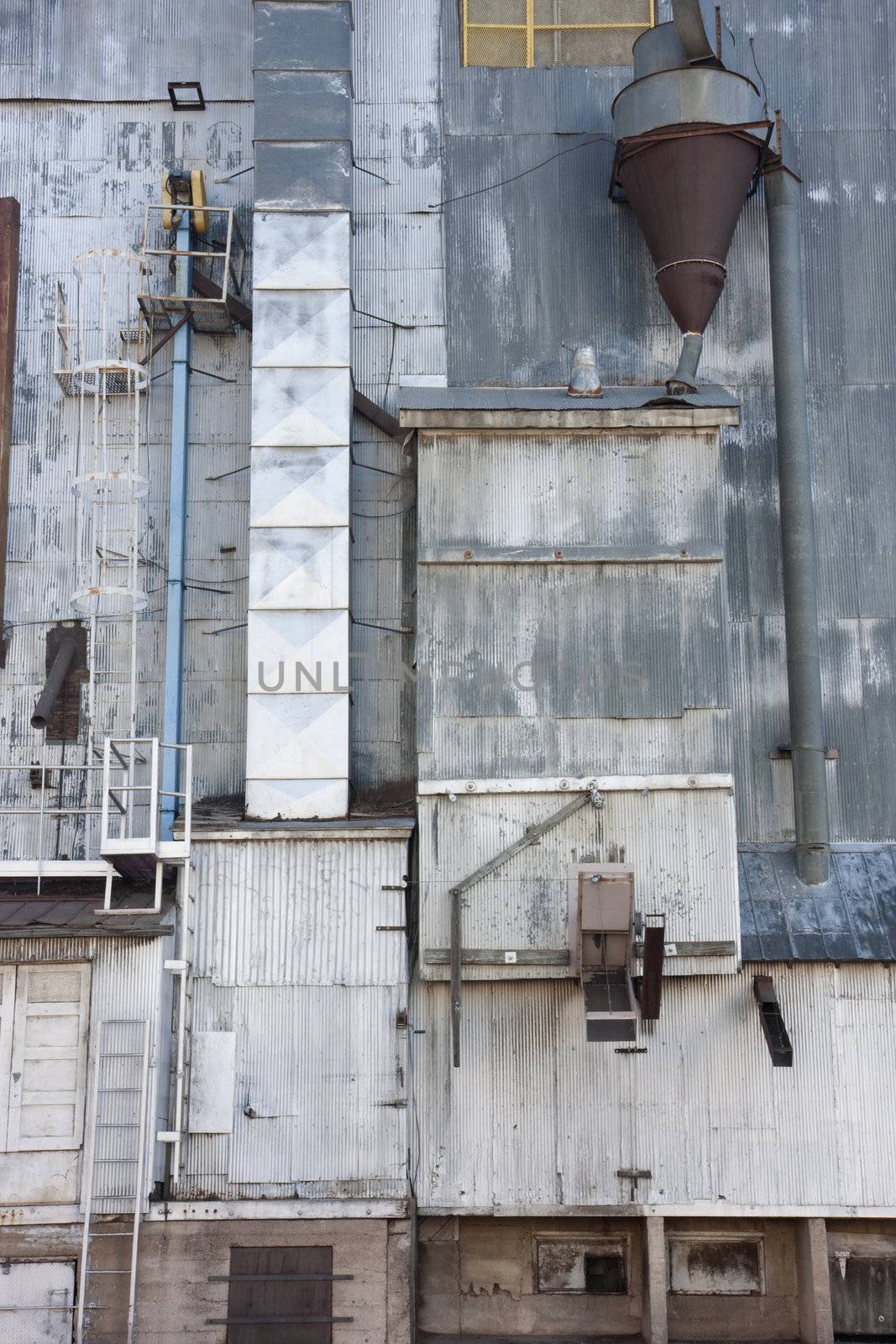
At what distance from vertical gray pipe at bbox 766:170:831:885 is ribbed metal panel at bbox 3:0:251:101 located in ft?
29.3

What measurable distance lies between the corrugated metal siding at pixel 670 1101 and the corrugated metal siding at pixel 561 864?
105cm

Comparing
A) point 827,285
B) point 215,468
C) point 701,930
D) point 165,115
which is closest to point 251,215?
point 165,115

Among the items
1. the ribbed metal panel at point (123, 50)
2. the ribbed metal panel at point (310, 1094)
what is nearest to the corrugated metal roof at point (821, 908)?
the ribbed metal panel at point (310, 1094)

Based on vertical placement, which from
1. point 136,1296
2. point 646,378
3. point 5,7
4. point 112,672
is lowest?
point 136,1296

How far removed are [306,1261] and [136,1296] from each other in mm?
2053

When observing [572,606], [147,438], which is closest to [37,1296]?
[572,606]

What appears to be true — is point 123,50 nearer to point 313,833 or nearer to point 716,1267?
point 313,833

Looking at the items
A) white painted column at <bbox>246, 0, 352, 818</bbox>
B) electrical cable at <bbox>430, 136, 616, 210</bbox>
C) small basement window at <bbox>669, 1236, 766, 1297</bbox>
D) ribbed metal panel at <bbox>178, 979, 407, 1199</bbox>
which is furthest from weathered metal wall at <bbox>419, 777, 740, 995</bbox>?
electrical cable at <bbox>430, 136, 616, 210</bbox>

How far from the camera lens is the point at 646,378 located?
817 inches

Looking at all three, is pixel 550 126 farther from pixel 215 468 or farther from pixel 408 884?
pixel 408 884

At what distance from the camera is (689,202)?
19719mm

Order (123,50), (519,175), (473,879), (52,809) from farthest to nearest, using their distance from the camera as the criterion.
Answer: (123,50), (519,175), (52,809), (473,879)

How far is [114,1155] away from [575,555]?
9.65 metres

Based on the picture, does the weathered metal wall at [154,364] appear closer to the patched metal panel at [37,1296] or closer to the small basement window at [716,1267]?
the patched metal panel at [37,1296]
